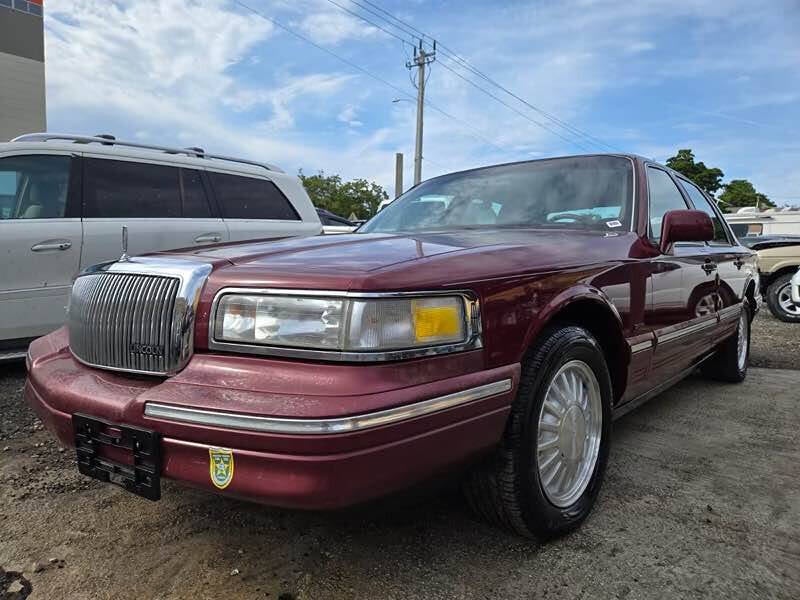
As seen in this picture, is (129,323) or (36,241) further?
(36,241)

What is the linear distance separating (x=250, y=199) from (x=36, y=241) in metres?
1.91

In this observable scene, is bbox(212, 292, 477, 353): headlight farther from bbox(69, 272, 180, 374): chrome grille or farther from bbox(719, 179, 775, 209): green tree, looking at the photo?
bbox(719, 179, 775, 209): green tree

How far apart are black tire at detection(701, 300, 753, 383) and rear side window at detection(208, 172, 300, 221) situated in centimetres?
390

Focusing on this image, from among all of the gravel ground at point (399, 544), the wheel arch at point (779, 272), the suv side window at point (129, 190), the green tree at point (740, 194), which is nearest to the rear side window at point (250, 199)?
the suv side window at point (129, 190)

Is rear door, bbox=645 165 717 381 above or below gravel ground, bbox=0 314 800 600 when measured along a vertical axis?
above

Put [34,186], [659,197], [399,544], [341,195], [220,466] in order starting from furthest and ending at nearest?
[341,195], [34,186], [659,197], [399,544], [220,466]

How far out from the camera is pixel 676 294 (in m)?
3.13

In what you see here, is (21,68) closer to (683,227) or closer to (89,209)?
(89,209)

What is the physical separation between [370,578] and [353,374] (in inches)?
31.1

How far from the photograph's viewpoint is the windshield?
2.94 m

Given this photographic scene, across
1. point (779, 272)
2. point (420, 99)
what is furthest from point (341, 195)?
point (779, 272)

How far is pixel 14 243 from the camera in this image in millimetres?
4055

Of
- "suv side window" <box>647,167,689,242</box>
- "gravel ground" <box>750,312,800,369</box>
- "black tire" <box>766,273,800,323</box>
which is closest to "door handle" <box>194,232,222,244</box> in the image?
"suv side window" <box>647,167,689,242</box>

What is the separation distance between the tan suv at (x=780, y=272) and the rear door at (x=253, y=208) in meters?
7.41
